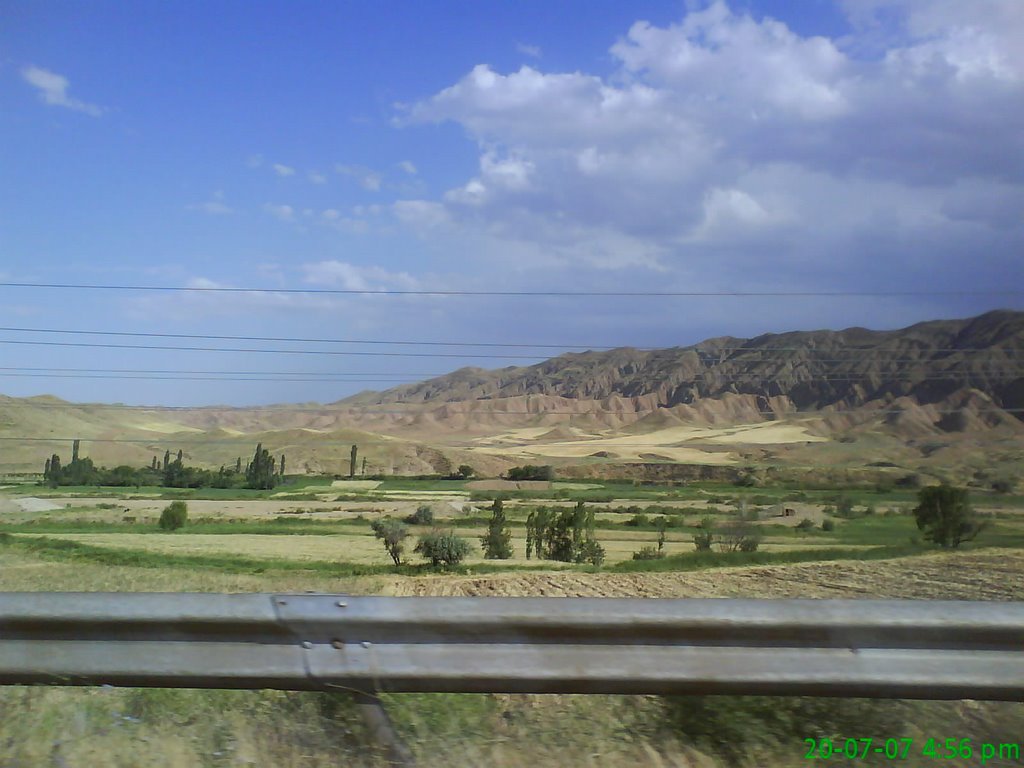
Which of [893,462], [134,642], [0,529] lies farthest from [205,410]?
[134,642]

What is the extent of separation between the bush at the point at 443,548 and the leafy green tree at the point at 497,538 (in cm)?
29

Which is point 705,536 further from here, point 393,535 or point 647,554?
point 393,535

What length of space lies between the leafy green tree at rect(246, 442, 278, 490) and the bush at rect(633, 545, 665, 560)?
5844 mm

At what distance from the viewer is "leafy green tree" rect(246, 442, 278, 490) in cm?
1305

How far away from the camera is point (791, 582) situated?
8023 millimetres

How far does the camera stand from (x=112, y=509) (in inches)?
462

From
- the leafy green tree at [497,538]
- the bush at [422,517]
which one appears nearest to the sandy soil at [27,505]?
the bush at [422,517]

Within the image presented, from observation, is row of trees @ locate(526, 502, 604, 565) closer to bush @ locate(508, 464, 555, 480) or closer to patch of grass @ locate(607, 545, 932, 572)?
patch of grass @ locate(607, 545, 932, 572)

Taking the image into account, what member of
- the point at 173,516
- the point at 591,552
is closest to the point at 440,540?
the point at 591,552

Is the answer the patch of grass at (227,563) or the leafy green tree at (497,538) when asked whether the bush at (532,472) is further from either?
the patch of grass at (227,563)

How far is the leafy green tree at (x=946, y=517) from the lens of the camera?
9719 mm

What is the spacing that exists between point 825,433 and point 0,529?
11580 millimetres
